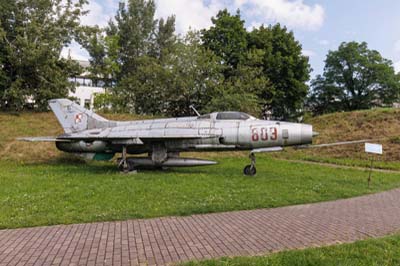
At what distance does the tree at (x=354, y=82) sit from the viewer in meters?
45.1

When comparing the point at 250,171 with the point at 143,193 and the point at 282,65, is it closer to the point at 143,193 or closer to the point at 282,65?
the point at 143,193

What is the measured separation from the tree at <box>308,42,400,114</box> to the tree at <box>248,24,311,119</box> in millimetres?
12188

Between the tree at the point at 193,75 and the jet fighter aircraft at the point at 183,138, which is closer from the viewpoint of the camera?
the jet fighter aircraft at the point at 183,138

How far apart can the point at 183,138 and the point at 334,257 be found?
9297 mm

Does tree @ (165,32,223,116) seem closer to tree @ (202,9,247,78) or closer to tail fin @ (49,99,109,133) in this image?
tree @ (202,9,247,78)

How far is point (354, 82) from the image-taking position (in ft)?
154

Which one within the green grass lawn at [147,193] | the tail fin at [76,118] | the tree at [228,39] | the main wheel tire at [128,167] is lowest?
the green grass lawn at [147,193]

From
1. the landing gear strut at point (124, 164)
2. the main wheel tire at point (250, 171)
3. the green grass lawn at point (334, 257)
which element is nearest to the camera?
the green grass lawn at point (334, 257)

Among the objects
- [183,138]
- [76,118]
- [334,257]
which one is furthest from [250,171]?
[76,118]

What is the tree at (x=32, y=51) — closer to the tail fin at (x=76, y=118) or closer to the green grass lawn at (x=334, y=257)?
the tail fin at (x=76, y=118)

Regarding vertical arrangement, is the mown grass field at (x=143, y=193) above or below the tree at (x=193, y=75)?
below

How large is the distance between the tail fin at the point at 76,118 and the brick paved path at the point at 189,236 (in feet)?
34.1

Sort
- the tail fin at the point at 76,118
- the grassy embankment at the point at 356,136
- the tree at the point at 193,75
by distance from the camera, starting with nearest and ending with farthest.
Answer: the tail fin at the point at 76,118 → the grassy embankment at the point at 356,136 → the tree at the point at 193,75

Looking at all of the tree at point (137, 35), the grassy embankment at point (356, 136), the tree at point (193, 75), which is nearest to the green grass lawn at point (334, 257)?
the grassy embankment at point (356, 136)
